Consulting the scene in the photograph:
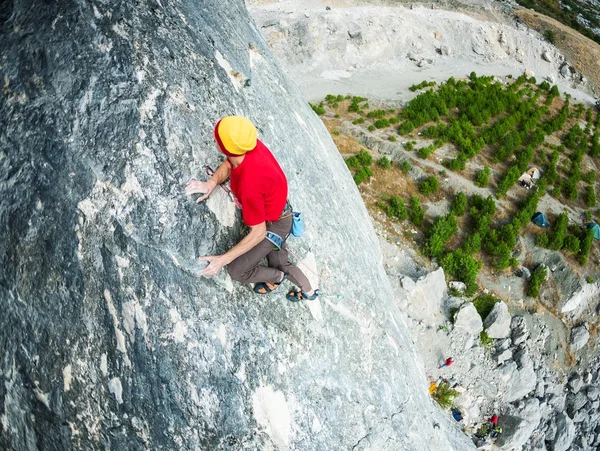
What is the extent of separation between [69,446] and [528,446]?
11.0 metres

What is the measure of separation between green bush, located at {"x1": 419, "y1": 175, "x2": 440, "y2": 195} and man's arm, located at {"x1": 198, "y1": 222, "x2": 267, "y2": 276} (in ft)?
46.8

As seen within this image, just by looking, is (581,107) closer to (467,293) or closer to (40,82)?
(467,293)

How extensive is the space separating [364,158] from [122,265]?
14.8 metres

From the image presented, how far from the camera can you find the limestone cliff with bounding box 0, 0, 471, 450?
4.41 meters

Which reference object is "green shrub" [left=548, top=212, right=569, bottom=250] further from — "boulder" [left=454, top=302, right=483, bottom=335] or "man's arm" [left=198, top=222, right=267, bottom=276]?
"man's arm" [left=198, top=222, right=267, bottom=276]

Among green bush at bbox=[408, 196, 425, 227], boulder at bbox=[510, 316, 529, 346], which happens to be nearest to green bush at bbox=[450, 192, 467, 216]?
green bush at bbox=[408, 196, 425, 227]

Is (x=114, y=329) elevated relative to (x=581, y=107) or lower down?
elevated

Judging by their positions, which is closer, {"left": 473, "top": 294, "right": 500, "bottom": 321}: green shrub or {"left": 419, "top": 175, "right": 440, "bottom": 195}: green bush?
{"left": 473, "top": 294, "right": 500, "bottom": 321}: green shrub

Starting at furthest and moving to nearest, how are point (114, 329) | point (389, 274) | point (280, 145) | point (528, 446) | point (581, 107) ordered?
1. point (581, 107)
2. point (389, 274)
3. point (528, 446)
4. point (280, 145)
5. point (114, 329)

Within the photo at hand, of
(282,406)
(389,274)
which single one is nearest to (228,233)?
(282,406)

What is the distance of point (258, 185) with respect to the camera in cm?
422

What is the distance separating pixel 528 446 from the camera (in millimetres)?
10828

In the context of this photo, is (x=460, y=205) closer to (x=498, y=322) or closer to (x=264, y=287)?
(x=498, y=322)

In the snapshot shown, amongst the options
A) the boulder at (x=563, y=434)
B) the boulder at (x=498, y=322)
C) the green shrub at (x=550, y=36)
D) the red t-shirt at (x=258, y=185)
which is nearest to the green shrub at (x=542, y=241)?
the boulder at (x=498, y=322)
